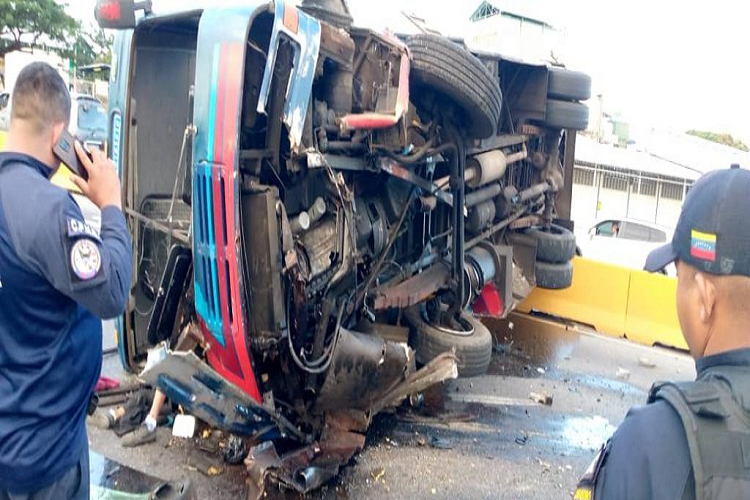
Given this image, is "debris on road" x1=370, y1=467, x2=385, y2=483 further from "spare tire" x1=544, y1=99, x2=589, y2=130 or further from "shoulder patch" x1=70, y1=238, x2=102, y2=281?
"spare tire" x1=544, y1=99, x2=589, y2=130

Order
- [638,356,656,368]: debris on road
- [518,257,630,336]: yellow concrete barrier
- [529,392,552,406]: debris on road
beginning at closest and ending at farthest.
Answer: [529,392,552,406]: debris on road → [638,356,656,368]: debris on road → [518,257,630,336]: yellow concrete barrier

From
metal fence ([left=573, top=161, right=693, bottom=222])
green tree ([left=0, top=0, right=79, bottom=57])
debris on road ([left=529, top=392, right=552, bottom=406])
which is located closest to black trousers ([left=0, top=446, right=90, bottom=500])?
debris on road ([left=529, top=392, right=552, bottom=406])

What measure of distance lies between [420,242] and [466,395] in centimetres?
119

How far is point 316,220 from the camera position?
317 cm

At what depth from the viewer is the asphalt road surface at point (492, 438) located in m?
3.35

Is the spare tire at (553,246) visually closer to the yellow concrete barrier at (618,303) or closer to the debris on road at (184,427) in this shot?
the yellow concrete barrier at (618,303)

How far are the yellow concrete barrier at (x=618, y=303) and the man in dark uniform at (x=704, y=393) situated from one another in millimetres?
5160

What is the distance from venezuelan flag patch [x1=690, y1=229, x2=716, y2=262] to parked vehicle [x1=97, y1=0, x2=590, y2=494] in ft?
6.37

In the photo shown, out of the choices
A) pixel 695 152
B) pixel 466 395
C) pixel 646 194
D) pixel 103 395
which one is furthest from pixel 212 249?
pixel 695 152

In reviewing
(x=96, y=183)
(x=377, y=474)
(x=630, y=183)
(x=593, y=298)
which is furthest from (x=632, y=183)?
(x=96, y=183)

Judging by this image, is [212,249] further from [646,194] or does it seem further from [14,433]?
[646,194]

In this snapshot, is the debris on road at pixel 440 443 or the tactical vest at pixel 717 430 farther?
the debris on road at pixel 440 443

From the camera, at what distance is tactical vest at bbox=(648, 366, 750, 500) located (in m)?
0.97

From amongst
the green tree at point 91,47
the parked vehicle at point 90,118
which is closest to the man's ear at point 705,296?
the parked vehicle at point 90,118
